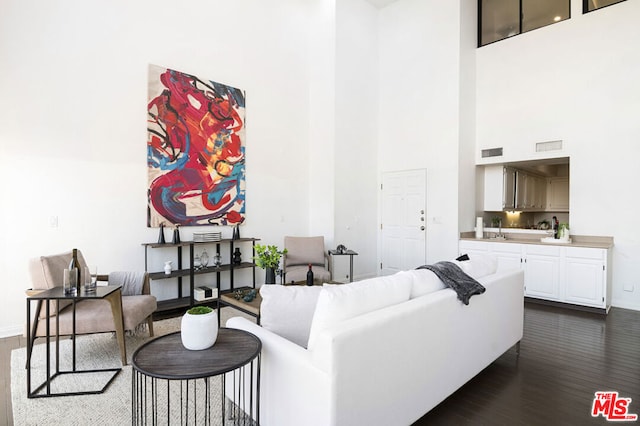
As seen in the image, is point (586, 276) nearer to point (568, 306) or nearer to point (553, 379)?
point (568, 306)

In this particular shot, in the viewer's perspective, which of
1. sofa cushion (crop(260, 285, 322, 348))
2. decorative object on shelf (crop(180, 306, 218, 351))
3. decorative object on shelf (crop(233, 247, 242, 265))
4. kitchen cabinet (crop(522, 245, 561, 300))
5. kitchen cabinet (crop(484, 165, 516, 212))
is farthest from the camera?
kitchen cabinet (crop(484, 165, 516, 212))

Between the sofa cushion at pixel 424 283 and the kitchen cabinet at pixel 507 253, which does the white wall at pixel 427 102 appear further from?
the sofa cushion at pixel 424 283

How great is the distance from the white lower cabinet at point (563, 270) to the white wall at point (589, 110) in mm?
565

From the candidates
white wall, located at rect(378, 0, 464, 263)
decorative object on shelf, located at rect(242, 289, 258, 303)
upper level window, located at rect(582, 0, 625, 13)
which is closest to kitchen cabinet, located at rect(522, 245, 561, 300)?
white wall, located at rect(378, 0, 464, 263)

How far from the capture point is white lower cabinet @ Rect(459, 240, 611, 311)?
184 inches

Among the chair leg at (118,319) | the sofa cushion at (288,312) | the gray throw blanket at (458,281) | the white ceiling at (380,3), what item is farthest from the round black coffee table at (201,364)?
the white ceiling at (380,3)

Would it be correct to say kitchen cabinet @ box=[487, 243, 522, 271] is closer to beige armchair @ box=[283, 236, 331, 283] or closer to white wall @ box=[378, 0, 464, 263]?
white wall @ box=[378, 0, 464, 263]

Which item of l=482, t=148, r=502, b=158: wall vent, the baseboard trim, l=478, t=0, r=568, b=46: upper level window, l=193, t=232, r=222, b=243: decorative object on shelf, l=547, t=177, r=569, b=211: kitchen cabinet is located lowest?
the baseboard trim

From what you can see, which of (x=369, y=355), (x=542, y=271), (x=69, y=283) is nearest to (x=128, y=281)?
(x=69, y=283)

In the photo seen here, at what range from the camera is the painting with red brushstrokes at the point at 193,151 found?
184 inches

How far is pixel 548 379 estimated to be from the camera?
2.83 m

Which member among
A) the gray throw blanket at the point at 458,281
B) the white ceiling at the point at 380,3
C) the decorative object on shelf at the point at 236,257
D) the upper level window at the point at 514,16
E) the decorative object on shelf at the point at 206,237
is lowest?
the decorative object on shelf at the point at 236,257

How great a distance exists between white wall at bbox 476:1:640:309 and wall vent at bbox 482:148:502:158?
112mm

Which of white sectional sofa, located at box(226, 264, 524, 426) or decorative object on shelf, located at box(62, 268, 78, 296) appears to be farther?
decorative object on shelf, located at box(62, 268, 78, 296)
